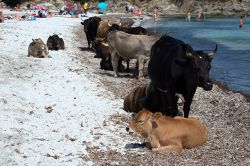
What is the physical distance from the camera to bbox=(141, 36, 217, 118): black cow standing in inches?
399

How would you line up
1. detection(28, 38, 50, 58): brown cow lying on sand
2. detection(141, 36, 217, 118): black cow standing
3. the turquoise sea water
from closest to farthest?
detection(141, 36, 217, 118): black cow standing, detection(28, 38, 50, 58): brown cow lying on sand, the turquoise sea water

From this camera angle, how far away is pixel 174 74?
34.7ft

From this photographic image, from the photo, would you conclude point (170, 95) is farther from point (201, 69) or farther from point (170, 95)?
point (201, 69)

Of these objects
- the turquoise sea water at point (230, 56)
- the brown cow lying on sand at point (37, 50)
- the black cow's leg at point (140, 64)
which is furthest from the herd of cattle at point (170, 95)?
the brown cow lying on sand at point (37, 50)

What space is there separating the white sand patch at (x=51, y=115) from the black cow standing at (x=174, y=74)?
1.13 meters

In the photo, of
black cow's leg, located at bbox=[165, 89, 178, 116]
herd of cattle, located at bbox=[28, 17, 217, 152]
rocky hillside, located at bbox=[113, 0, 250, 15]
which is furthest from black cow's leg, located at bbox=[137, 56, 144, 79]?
rocky hillside, located at bbox=[113, 0, 250, 15]

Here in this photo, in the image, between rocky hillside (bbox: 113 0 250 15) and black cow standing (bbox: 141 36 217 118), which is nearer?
black cow standing (bbox: 141 36 217 118)

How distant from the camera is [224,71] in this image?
76.6 feet

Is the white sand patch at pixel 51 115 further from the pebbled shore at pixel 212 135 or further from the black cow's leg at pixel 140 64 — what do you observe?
the black cow's leg at pixel 140 64

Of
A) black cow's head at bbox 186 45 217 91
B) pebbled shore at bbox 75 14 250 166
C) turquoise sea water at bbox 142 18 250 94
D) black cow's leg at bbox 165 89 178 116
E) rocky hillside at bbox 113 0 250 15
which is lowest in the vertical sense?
rocky hillside at bbox 113 0 250 15

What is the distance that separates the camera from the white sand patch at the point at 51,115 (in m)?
8.58

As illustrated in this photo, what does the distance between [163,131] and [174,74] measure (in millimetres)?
1811

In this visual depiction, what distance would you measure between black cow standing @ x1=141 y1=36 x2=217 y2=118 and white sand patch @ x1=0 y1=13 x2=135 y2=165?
113 cm

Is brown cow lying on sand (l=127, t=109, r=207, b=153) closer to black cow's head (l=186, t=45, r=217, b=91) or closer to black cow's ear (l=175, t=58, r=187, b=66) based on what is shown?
black cow's head (l=186, t=45, r=217, b=91)
